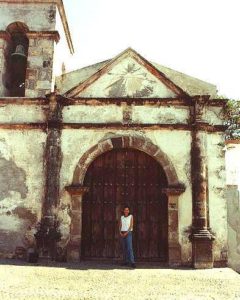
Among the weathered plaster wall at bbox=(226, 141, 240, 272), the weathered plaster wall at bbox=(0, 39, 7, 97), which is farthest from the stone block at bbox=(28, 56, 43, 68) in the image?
the weathered plaster wall at bbox=(226, 141, 240, 272)

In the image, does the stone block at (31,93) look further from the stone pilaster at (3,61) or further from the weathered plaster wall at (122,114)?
the weathered plaster wall at (122,114)

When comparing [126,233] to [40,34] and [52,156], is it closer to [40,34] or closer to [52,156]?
[52,156]

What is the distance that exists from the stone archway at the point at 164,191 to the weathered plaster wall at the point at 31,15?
149 inches

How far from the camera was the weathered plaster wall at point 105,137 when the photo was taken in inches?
353

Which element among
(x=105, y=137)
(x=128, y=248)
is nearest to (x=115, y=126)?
(x=105, y=137)

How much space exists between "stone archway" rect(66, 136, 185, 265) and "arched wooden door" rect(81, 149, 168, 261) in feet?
0.89

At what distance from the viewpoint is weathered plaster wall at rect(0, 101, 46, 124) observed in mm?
9500

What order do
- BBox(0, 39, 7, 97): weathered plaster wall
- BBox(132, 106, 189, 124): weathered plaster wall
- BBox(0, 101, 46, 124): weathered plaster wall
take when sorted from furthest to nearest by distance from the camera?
BBox(0, 39, 7, 97): weathered plaster wall → BBox(0, 101, 46, 124): weathered plaster wall → BBox(132, 106, 189, 124): weathered plaster wall

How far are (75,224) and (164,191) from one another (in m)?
2.26

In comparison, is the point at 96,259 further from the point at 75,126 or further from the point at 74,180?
the point at 75,126

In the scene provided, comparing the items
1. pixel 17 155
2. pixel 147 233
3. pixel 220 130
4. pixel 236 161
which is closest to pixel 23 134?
pixel 17 155

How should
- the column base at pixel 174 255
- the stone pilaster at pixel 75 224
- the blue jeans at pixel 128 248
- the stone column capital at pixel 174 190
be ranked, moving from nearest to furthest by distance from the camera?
the blue jeans at pixel 128 248
the column base at pixel 174 255
the stone pilaster at pixel 75 224
the stone column capital at pixel 174 190

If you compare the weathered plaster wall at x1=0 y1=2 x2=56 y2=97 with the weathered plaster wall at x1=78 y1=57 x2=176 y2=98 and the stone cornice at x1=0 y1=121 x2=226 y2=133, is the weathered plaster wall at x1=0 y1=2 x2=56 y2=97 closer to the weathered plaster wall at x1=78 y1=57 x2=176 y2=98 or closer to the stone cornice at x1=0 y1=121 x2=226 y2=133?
the stone cornice at x1=0 y1=121 x2=226 y2=133

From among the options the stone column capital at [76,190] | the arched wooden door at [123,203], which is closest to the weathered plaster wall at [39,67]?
the arched wooden door at [123,203]
